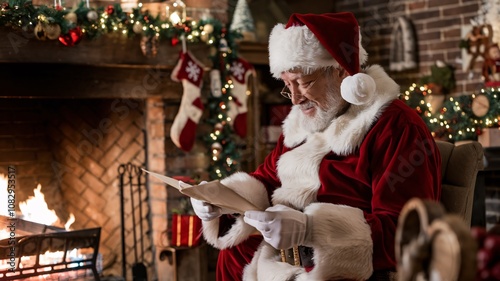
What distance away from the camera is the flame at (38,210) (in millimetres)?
3857

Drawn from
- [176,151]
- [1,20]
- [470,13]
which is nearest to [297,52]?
[1,20]

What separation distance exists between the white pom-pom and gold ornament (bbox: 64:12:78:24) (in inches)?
75.8

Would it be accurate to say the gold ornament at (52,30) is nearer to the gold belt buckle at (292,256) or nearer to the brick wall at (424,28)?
the gold belt buckle at (292,256)

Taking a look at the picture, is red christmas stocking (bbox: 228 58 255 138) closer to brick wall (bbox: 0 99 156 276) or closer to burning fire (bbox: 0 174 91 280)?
brick wall (bbox: 0 99 156 276)

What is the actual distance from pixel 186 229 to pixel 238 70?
3.49 ft

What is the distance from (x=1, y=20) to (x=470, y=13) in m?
3.03

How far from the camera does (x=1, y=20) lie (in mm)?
3400

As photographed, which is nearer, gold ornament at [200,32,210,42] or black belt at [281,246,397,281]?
black belt at [281,246,397,281]

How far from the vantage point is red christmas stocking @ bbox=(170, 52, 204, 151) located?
13.6 ft

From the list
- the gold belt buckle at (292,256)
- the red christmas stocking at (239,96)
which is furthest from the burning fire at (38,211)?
the gold belt buckle at (292,256)

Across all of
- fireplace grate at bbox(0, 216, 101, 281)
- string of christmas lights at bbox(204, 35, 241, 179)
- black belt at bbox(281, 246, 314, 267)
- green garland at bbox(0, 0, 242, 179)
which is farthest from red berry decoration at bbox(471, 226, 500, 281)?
string of christmas lights at bbox(204, 35, 241, 179)

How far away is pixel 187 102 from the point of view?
4176mm

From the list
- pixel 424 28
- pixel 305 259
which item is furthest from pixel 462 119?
pixel 305 259

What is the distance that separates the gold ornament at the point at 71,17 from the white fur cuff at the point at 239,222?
1.60 meters
